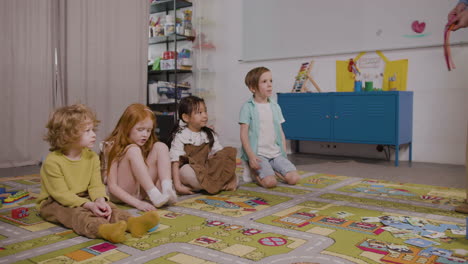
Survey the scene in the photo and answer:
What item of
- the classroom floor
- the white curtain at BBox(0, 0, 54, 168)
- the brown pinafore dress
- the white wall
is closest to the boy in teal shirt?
the brown pinafore dress

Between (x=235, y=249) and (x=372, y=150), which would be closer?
(x=235, y=249)

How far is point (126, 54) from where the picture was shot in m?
4.27

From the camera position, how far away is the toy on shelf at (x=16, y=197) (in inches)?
87.2

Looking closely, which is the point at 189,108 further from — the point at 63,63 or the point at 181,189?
the point at 63,63

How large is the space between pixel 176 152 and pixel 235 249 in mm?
1060

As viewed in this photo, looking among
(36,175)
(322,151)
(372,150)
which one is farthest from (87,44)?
(372,150)

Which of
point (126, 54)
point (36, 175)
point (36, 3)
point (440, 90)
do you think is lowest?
point (36, 175)

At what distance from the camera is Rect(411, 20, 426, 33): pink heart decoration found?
3775 mm

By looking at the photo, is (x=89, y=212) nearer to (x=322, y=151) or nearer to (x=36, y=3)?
(x=36, y=3)

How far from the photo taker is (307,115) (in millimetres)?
4160

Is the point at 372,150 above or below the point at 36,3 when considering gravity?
below

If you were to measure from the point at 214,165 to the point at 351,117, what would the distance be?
1879 mm

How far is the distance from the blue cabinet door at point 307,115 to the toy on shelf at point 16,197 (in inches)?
102

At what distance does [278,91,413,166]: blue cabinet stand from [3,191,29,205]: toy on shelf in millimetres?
2590
